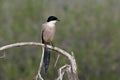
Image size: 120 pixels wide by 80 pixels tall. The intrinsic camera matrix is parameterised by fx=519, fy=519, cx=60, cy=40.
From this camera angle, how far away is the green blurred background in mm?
10422

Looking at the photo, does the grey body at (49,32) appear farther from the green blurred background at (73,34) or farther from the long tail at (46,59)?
the green blurred background at (73,34)

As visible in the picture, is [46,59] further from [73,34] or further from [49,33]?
[73,34]

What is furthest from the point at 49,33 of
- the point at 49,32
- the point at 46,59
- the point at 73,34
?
the point at 73,34

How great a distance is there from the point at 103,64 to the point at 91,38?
62 centimetres

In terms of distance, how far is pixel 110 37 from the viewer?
10781 millimetres

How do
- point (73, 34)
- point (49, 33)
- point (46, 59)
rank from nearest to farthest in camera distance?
point (46, 59), point (49, 33), point (73, 34)

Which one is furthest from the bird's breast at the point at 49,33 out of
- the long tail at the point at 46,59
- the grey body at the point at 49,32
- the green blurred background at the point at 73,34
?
the green blurred background at the point at 73,34

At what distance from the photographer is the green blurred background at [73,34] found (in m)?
10.4

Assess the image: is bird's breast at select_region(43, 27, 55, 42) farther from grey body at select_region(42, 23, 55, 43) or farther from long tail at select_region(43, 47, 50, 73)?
long tail at select_region(43, 47, 50, 73)

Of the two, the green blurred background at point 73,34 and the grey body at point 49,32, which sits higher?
the grey body at point 49,32

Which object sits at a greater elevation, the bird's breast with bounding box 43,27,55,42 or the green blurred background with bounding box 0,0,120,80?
the bird's breast with bounding box 43,27,55,42

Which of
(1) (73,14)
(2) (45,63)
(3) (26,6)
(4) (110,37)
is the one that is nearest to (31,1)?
(3) (26,6)

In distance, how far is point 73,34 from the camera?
10820 mm

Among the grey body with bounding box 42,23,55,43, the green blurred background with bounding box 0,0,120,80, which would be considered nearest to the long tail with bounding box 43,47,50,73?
the grey body with bounding box 42,23,55,43
